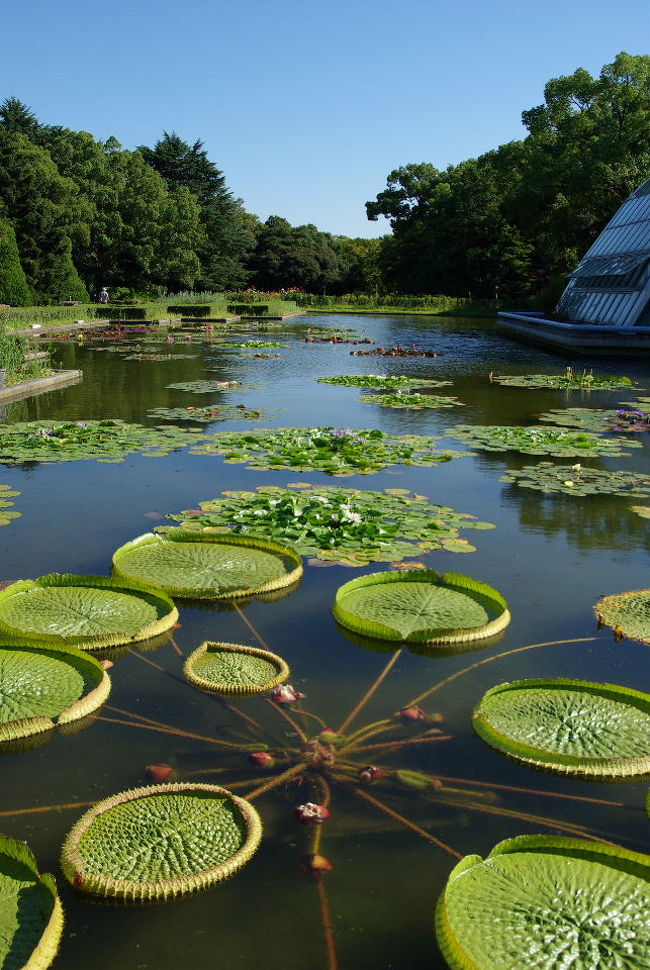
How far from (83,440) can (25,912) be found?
673 centimetres

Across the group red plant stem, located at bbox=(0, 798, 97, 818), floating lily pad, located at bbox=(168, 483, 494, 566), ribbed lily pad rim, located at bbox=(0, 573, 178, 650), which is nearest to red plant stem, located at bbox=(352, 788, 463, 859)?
red plant stem, located at bbox=(0, 798, 97, 818)

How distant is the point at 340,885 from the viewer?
2.18m

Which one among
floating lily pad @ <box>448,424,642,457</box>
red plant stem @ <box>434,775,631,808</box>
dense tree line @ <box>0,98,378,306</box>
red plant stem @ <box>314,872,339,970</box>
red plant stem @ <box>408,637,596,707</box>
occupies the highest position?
dense tree line @ <box>0,98,378,306</box>

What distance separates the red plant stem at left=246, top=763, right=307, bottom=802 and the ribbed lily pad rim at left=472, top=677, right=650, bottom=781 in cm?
69

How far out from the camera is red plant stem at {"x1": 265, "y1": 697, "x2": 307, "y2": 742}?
9.42ft

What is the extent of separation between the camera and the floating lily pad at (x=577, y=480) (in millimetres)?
6582

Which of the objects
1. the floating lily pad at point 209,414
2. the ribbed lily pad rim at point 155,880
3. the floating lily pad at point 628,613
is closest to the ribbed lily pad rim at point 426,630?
the floating lily pad at point 628,613

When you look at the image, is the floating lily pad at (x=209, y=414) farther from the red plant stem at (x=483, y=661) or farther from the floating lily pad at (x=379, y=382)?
the red plant stem at (x=483, y=661)

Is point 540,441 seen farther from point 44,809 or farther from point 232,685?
point 44,809

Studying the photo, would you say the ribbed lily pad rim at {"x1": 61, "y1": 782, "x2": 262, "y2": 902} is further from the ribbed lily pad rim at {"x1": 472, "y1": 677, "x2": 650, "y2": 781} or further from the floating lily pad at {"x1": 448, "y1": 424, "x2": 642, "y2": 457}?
the floating lily pad at {"x1": 448, "y1": 424, "x2": 642, "y2": 457}

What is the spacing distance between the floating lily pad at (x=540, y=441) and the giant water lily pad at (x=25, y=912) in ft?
22.5

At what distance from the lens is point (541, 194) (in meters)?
36.4

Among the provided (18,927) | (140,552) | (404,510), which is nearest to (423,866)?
(18,927)

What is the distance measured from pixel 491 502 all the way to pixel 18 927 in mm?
4822
